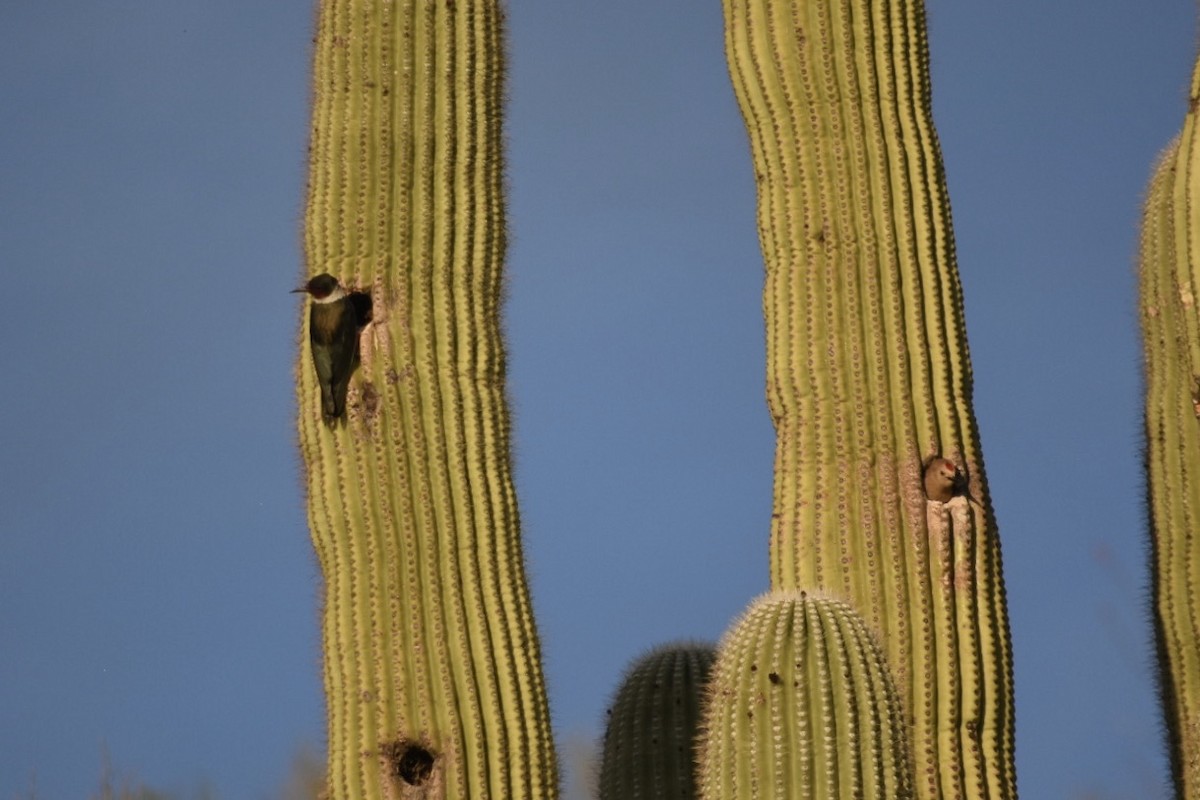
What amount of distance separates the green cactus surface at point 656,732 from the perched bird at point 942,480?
102cm

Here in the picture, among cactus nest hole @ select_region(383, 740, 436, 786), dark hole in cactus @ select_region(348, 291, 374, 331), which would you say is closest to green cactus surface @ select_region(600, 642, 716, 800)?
cactus nest hole @ select_region(383, 740, 436, 786)

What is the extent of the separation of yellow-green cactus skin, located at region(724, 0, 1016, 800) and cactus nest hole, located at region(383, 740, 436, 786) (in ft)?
5.09

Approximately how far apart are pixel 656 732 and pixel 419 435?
127cm

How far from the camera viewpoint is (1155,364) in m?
9.23

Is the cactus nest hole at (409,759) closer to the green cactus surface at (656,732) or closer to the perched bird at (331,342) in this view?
the green cactus surface at (656,732)

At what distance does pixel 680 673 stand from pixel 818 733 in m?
1.56

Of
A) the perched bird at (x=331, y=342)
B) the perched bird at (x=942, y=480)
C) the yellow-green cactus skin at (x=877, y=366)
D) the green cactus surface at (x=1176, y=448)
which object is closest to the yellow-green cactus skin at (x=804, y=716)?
the yellow-green cactus skin at (x=877, y=366)

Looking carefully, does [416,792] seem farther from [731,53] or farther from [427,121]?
[731,53]

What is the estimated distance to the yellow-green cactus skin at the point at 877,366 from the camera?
785 centimetres

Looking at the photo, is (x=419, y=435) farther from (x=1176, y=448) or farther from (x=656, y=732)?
Result: (x=1176, y=448)

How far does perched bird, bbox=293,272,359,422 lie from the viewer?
7.53m

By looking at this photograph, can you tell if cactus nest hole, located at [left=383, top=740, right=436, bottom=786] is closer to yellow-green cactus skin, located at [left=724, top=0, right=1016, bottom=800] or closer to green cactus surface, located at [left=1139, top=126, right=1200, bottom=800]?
yellow-green cactus skin, located at [left=724, top=0, right=1016, bottom=800]

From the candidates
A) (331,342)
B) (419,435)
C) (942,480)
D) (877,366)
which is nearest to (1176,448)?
(942,480)

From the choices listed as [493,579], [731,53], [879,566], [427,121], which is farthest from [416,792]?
[731,53]
